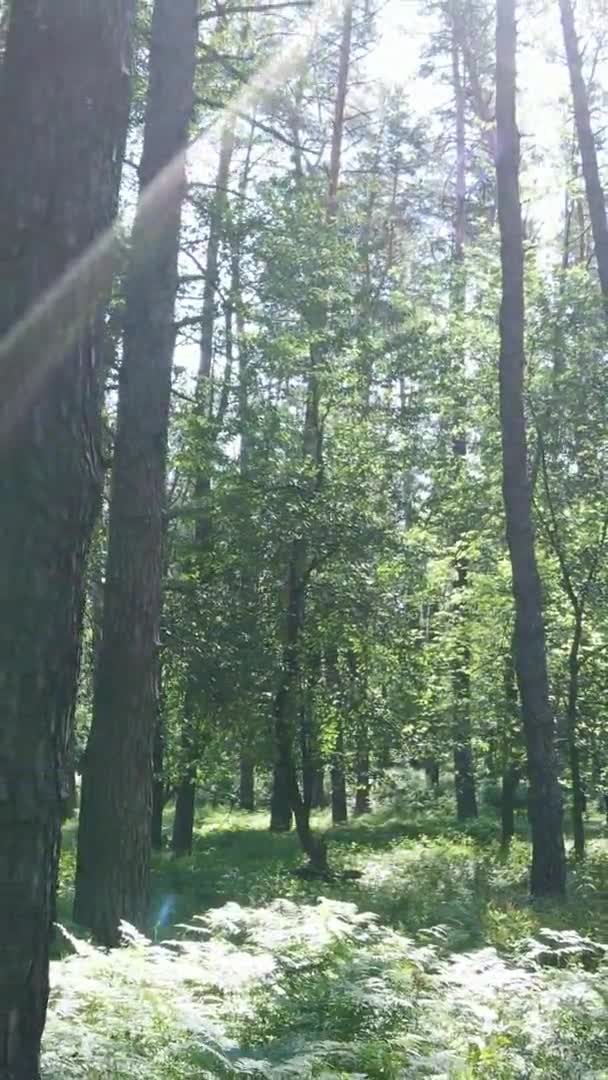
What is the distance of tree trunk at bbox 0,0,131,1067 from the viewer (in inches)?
102

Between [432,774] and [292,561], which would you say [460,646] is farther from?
[432,774]

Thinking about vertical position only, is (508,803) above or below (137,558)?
below

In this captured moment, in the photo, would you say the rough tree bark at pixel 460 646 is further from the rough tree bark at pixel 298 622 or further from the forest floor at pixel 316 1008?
the forest floor at pixel 316 1008

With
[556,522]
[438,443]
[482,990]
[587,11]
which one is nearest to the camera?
[482,990]

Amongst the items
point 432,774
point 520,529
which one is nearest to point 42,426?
point 520,529

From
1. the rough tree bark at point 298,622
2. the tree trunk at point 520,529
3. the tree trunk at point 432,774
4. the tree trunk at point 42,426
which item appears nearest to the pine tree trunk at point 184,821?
the rough tree bark at point 298,622

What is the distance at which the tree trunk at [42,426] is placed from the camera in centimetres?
260

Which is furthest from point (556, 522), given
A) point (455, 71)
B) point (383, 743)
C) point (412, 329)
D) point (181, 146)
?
point (455, 71)

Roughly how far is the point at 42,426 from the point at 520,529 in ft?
30.9

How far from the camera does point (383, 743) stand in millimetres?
14680

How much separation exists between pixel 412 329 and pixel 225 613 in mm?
8721

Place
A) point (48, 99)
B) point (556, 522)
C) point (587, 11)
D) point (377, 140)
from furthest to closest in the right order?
point (377, 140)
point (587, 11)
point (556, 522)
point (48, 99)

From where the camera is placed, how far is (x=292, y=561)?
1363 centimetres

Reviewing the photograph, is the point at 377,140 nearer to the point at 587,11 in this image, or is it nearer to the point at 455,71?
the point at 455,71
